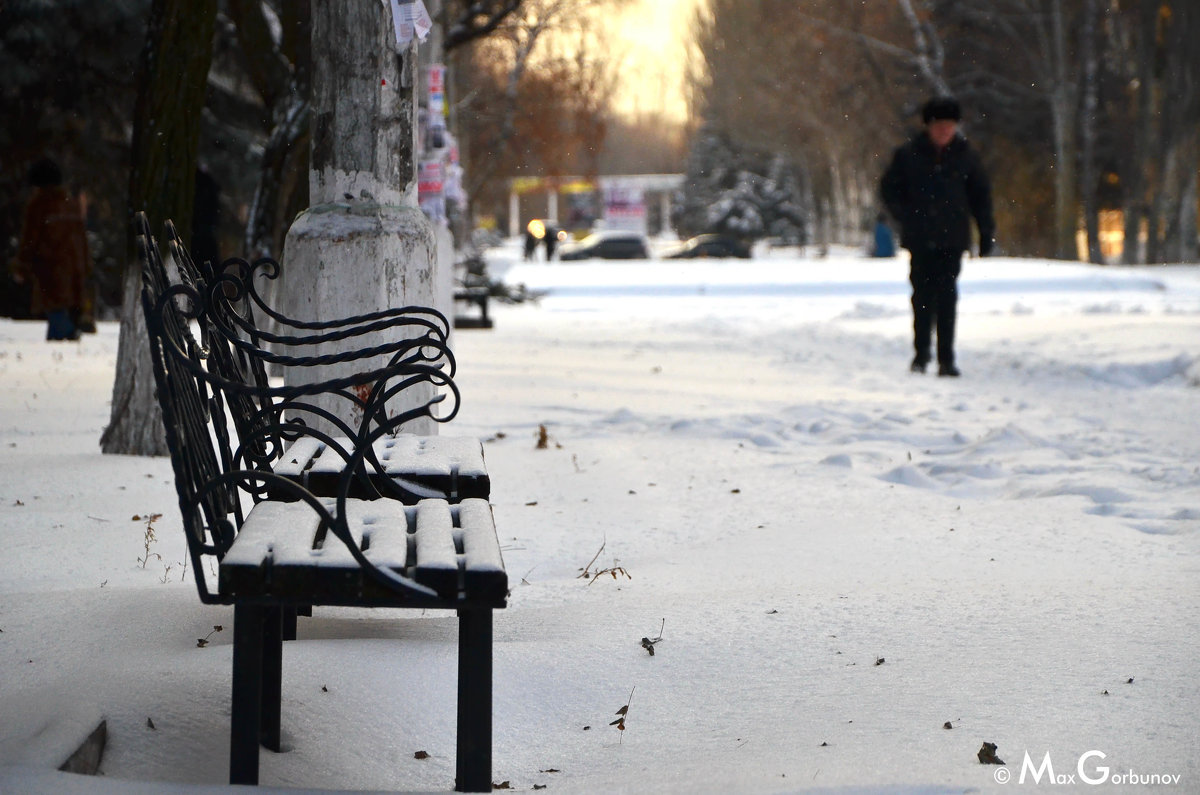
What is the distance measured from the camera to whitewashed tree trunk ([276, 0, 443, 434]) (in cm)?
399

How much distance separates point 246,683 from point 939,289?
833cm

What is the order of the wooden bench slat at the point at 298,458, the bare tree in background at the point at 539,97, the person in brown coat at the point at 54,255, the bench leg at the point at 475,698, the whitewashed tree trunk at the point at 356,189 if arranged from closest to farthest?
the bench leg at the point at 475,698 → the wooden bench slat at the point at 298,458 → the whitewashed tree trunk at the point at 356,189 → the person in brown coat at the point at 54,255 → the bare tree in background at the point at 539,97

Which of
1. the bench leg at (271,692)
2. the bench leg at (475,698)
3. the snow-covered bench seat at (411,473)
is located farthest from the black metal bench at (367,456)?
the bench leg at (475,698)

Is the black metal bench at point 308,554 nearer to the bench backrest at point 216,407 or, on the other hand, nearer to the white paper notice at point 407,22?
the bench backrest at point 216,407

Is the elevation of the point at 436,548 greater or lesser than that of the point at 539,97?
lesser

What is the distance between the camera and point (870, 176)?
166ft

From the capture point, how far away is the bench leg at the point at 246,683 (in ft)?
7.12

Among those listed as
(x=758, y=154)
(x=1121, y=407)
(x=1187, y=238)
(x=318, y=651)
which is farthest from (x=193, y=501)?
Result: (x=758, y=154)

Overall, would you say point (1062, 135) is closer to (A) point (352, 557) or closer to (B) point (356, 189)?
(B) point (356, 189)

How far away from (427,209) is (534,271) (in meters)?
23.2

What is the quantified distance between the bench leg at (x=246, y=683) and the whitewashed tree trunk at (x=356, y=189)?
1906mm

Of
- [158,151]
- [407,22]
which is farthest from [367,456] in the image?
[158,151]

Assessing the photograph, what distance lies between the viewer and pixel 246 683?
2174 millimetres

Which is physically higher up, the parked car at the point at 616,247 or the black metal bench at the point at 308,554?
the parked car at the point at 616,247
